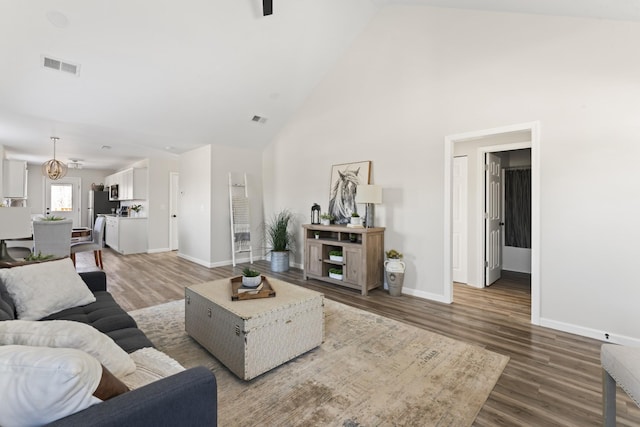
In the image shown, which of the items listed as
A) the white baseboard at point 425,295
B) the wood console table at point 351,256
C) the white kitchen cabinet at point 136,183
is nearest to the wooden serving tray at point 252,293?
the wood console table at point 351,256

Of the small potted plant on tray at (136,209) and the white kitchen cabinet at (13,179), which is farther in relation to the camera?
the small potted plant on tray at (136,209)

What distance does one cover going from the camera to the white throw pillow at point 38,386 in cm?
79

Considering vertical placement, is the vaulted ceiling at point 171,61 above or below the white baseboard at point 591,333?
above

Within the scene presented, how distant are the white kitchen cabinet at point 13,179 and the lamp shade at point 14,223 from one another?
15.5 feet

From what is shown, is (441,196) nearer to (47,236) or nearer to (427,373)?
(427,373)

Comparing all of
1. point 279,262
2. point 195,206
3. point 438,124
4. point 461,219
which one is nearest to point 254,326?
point 438,124

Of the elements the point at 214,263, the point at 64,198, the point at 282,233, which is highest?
the point at 64,198

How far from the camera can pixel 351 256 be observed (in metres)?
4.10

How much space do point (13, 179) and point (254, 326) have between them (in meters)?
7.43

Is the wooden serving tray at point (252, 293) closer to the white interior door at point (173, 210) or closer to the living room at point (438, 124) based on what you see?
the living room at point (438, 124)

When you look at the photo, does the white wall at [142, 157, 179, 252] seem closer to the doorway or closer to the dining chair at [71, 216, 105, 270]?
the dining chair at [71, 216, 105, 270]

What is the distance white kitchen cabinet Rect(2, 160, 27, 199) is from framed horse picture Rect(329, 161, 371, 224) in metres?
6.62

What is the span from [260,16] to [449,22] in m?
2.27

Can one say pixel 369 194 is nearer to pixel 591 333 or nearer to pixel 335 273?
pixel 335 273
